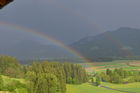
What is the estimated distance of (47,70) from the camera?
196 feet

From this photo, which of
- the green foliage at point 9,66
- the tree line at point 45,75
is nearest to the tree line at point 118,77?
the tree line at point 45,75

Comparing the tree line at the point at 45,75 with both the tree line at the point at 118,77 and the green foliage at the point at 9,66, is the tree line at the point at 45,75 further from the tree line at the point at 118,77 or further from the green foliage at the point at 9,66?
the tree line at the point at 118,77

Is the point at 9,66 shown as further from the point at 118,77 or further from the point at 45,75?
the point at 118,77

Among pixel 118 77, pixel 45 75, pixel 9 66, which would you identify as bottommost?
pixel 118 77

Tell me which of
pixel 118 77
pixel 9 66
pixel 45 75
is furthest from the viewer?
pixel 118 77

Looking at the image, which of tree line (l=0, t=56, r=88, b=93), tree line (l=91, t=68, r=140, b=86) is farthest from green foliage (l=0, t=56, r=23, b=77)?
tree line (l=91, t=68, r=140, b=86)

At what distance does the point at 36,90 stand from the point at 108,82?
166 feet

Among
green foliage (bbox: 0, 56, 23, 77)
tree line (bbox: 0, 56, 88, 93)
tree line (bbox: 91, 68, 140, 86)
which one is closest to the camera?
tree line (bbox: 0, 56, 88, 93)

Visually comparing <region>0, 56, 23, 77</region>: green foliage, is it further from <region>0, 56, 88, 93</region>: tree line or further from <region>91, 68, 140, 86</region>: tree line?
<region>91, 68, 140, 86</region>: tree line

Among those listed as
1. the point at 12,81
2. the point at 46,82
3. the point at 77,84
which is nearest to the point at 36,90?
the point at 46,82

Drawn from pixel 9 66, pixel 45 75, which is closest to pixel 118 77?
pixel 9 66

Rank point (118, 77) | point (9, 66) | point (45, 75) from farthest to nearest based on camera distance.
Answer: point (118, 77) → point (9, 66) → point (45, 75)

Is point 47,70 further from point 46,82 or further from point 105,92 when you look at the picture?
point 105,92

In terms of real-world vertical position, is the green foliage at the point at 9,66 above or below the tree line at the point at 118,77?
above
